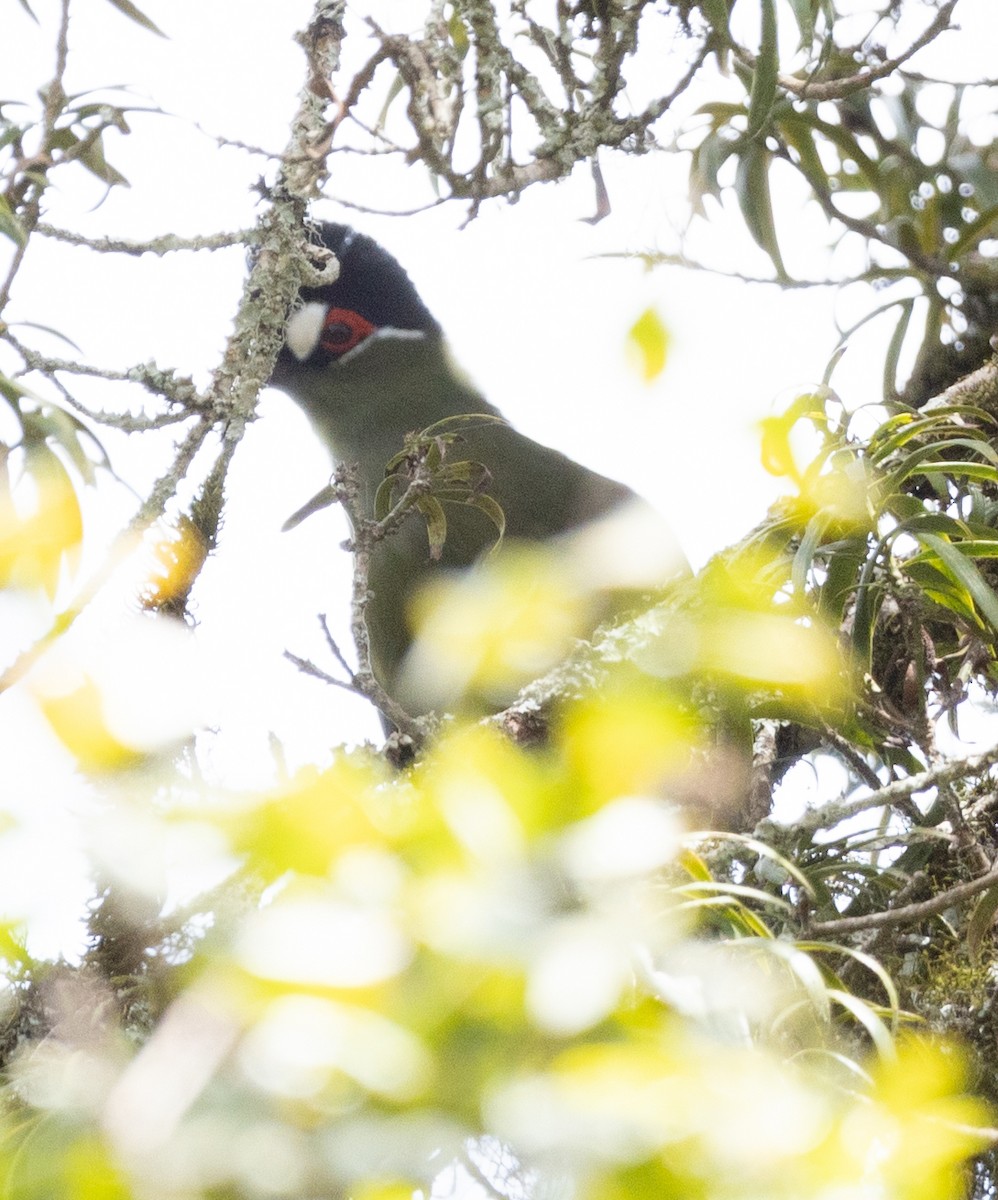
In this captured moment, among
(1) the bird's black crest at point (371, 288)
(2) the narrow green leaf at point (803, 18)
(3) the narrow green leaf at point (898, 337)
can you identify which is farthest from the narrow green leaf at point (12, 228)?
(3) the narrow green leaf at point (898, 337)

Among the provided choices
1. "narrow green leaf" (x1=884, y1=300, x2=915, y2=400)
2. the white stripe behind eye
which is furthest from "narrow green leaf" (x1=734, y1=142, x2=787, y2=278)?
the white stripe behind eye

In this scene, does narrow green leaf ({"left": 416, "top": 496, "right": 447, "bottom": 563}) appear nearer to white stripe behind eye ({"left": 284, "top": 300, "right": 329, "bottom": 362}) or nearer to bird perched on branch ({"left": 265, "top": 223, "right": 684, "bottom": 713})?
bird perched on branch ({"left": 265, "top": 223, "right": 684, "bottom": 713})

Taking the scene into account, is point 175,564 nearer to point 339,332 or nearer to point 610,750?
point 610,750

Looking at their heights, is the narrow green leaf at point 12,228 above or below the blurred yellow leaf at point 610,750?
above

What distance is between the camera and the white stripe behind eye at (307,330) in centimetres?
238

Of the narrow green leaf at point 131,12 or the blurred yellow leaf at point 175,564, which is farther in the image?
the narrow green leaf at point 131,12

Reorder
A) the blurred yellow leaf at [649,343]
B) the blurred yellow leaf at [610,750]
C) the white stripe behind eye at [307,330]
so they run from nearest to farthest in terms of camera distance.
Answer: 1. the blurred yellow leaf at [610,750]
2. the blurred yellow leaf at [649,343]
3. the white stripe behind eye at [307,330]

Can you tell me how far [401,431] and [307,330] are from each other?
0.26m

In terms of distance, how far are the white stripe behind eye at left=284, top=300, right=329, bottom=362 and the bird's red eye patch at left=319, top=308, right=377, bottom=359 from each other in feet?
0.04

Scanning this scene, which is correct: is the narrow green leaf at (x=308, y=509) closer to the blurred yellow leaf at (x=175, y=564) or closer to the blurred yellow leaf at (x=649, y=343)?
the blurred yellow leaf at (x=175, y=564)

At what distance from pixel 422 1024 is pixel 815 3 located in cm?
159

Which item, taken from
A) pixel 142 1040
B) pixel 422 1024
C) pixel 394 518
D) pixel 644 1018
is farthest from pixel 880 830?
pixel 422 1024

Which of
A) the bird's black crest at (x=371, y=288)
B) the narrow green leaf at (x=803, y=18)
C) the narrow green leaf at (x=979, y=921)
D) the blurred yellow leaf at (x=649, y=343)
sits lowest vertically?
the narrow green leaf at (x=979, y=921)

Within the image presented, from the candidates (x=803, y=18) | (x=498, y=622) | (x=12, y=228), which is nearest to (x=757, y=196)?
(x=803, y=18)
